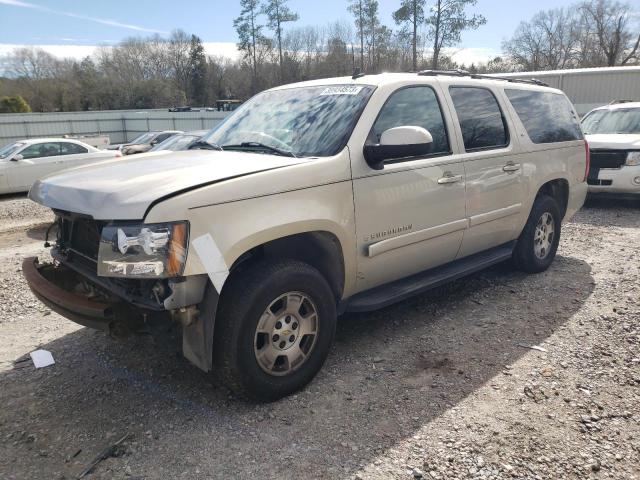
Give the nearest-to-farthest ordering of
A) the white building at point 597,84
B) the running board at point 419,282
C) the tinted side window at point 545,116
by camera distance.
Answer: the running board at point 419,282, the tinted side window at point 545,116, the white building at point 597,84

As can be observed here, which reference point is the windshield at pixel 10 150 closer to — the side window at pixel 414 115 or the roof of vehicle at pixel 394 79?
the roof of vehicle at pixel 394 79

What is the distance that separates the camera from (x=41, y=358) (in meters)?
3.78

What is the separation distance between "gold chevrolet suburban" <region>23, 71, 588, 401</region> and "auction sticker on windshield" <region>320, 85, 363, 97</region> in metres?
0.02

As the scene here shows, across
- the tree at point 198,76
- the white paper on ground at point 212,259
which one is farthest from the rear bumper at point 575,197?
the tree at point 198,76

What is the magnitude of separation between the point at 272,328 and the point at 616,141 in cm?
854

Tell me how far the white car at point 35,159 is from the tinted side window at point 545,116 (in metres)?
10.7

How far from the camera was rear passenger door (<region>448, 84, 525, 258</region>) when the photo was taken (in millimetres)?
4277

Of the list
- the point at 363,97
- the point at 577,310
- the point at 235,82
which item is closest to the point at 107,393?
the point at 363,97

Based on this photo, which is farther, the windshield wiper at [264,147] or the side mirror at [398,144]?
the windshield wiper at [264,147]

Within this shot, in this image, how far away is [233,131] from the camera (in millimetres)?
4070

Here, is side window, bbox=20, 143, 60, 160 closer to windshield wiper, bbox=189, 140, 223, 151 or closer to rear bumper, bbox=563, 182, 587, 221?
windshield wiper, bbox=189, 140, 223, 151

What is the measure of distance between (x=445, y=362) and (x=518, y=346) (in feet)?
2.16

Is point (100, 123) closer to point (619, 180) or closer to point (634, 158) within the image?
point (619, 180)

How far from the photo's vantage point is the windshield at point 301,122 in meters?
3.45
